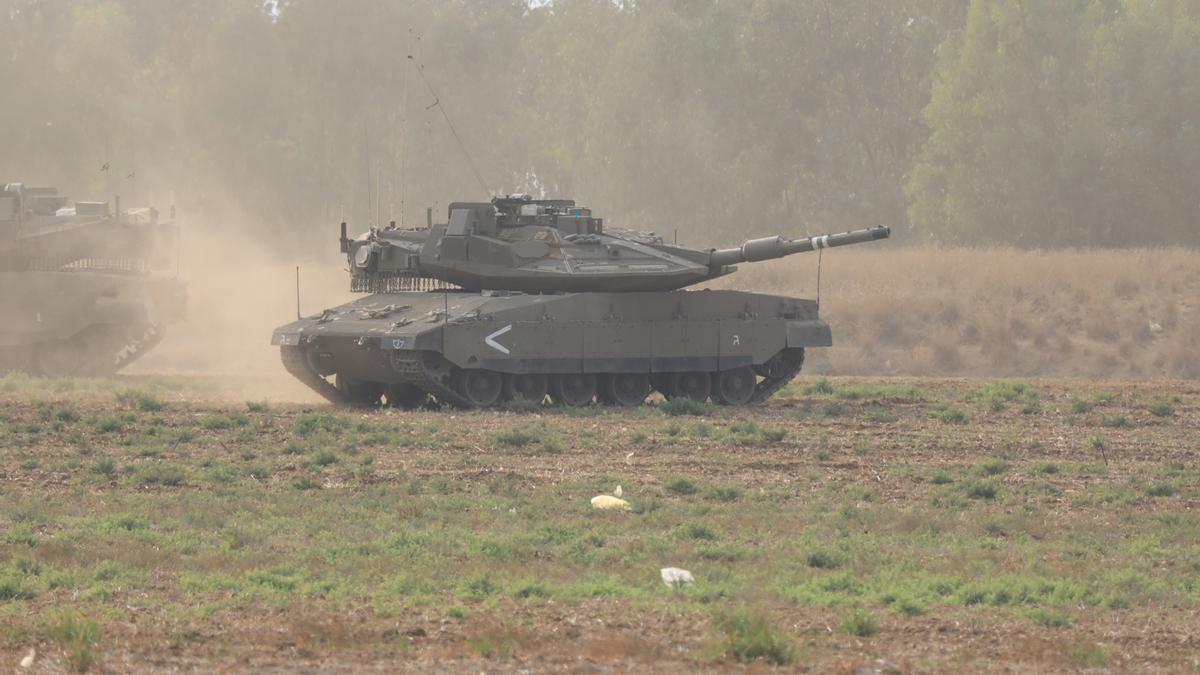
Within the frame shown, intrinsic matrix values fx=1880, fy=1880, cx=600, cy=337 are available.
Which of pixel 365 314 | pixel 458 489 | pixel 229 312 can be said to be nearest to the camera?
pixel 458 489

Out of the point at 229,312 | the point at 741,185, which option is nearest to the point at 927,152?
the point at 741,185

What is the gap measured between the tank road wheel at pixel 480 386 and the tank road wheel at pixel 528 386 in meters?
0.11

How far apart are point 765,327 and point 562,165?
42502 mm

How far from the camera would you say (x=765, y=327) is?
25.3m

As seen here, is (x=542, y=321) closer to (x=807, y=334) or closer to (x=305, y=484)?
(x=807, y=334)

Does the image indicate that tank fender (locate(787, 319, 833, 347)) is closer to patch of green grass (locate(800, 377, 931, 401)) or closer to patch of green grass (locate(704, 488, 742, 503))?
patch of green grass (locate(800, 377, 931, 401))

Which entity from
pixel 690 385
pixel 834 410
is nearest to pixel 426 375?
pixel 690 385

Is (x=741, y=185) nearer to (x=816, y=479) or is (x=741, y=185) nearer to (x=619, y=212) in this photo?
(x=619, y=212)

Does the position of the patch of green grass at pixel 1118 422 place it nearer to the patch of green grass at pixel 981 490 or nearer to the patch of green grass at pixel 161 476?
the patch of green grass at pixel 981 490

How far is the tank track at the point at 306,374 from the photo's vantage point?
80.7 feet

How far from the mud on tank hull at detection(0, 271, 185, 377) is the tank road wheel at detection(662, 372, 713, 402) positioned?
36.8ft

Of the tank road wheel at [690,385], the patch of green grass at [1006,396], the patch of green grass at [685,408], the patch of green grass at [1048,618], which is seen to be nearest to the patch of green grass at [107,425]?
the patch of green grass at [685,408]

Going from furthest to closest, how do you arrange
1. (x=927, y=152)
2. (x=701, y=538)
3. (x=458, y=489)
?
(x=927, y=152) → (x=458, y=489) → (x=701, y=538)

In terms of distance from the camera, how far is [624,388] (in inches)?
976
